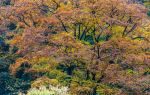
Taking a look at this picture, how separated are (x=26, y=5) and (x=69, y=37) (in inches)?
229

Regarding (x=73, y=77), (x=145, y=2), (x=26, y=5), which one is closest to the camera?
(x=73, y=77)

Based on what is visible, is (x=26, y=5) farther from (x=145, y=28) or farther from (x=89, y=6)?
(x=145, y=28)

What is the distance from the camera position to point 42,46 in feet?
101

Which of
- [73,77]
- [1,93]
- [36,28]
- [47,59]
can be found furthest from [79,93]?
[1,93]

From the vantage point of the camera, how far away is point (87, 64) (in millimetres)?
29438

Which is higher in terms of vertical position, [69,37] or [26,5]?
[26,5]

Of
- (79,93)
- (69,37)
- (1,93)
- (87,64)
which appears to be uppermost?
(69,37)

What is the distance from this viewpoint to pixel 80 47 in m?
29.3

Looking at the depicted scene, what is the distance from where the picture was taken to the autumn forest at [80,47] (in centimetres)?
2886

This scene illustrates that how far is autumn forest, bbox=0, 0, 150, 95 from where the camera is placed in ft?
94.7

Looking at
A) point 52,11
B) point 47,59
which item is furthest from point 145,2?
point 47,59

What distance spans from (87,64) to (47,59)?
137 inches

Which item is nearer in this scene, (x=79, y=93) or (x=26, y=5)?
(x=79, y=93)

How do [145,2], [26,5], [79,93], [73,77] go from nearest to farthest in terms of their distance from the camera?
[79,93]
[73,77]
[26,5]
[145,2]
